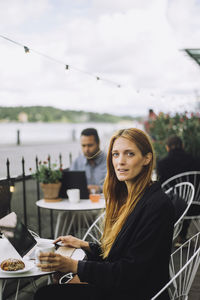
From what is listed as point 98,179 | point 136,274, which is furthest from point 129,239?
point 98,179

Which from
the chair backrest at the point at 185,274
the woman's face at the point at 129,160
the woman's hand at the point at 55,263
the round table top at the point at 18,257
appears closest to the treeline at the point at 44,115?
the round table top at the point at 18,257

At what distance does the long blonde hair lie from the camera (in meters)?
1.69

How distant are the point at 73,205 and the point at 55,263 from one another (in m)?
1.91

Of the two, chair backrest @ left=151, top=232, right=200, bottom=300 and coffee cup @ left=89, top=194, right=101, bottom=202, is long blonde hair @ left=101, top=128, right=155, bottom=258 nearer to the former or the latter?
chair backrest @ left=151, top=232, right=200, bottom=300

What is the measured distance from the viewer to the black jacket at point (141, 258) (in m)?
1.48

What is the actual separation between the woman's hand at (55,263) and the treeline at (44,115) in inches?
128

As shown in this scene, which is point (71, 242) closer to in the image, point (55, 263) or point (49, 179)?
point (55, 263)

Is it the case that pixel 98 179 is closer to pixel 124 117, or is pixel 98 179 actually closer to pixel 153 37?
pixel 153 37

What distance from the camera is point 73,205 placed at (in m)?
3.42

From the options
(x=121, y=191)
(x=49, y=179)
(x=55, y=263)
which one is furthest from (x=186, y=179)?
(x=55, y=263)

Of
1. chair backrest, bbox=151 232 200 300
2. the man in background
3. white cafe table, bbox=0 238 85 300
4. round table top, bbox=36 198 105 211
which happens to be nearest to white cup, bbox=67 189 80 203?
→ round table top, bbox=36 198 105 211

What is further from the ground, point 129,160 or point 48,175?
point 129,160

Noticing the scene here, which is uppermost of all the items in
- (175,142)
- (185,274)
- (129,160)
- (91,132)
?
(91,132)

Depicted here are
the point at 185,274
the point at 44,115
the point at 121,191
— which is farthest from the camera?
the point at 44,115
